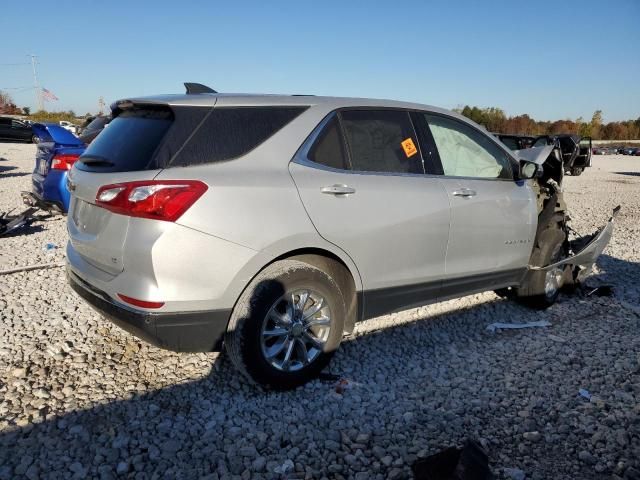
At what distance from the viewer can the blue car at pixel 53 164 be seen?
6.48m

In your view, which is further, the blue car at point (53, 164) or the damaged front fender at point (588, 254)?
the blue car at point (53, 164)

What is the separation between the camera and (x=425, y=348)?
12.4ft

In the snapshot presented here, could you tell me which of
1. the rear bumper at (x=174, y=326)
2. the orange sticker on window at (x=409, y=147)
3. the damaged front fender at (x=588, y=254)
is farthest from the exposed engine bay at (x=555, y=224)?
the rear bumper at (x=174, y=326)

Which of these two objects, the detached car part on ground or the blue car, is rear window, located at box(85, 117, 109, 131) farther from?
the detached car part on ground

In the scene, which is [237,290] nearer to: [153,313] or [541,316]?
[153,313]

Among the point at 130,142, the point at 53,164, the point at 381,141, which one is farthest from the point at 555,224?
the point at 53,164

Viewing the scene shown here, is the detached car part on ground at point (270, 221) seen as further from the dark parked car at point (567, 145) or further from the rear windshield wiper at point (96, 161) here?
the dark parked car at point (567, 145)

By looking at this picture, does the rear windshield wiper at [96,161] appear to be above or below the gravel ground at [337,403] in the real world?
above

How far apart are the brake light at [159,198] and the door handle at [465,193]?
1991 mm

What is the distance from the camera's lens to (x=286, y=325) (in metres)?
2.94

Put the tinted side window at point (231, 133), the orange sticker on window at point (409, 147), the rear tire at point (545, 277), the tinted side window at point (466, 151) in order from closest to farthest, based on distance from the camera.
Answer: the tinted side window at point (231, 133) < the orange sticker on window at point (409, 147) < the tinted side window at point (466, 151) < the rear tire at point (545, 277)

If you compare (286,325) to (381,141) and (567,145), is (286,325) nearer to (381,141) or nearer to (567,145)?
(381,141)

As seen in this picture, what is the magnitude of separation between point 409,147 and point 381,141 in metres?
0.26

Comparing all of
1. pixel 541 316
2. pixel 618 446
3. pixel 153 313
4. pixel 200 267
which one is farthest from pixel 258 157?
pixel 541 316
